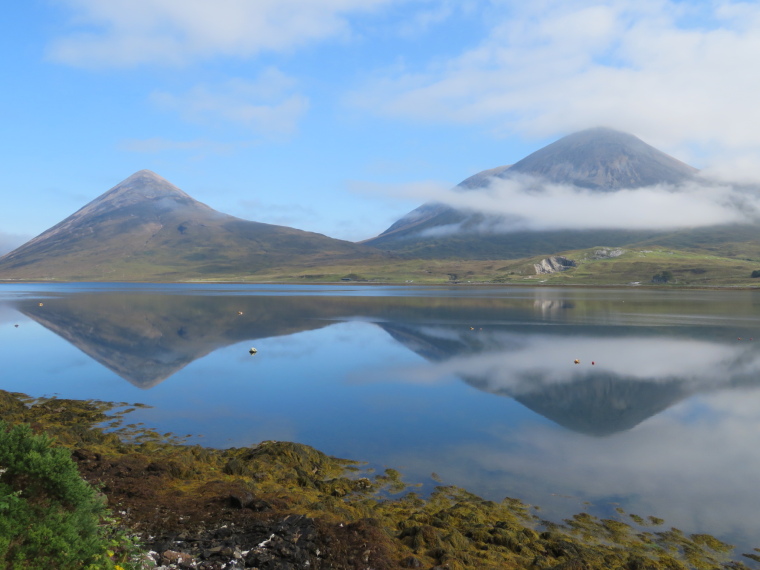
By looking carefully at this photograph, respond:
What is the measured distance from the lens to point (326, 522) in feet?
42.3

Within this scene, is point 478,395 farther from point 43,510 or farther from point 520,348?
point 43,510

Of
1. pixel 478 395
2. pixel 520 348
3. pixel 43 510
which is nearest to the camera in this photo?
pixel 43 510

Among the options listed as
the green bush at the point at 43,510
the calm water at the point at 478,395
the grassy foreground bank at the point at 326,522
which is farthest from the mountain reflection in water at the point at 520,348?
the green bush at the point at 43,510

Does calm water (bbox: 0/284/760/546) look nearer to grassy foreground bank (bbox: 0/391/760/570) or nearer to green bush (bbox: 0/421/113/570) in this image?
grassy foreground bank (bbox: 0/391/760/570)

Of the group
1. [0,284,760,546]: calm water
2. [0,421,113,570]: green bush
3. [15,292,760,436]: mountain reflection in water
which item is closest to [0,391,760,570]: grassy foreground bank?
[0,421,113,570]: green bush

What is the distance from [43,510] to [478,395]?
27151 millimetres

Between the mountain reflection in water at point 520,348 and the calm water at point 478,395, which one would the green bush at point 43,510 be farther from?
the mountain reflection in water at point 520,348

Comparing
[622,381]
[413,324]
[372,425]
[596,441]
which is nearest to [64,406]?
[372,425]

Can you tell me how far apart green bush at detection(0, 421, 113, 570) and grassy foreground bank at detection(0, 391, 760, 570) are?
0.30ft

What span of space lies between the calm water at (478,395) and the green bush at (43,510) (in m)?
12.1

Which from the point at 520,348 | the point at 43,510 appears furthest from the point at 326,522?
the point at 520,348

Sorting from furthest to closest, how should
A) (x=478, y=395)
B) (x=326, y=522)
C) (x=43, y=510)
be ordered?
(x=478, y=395)
(x=326, y=522)
(x=43, y=510)

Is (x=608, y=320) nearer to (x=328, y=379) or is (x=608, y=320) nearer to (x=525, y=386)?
(x=525, y=386)

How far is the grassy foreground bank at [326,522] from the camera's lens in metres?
11.5
